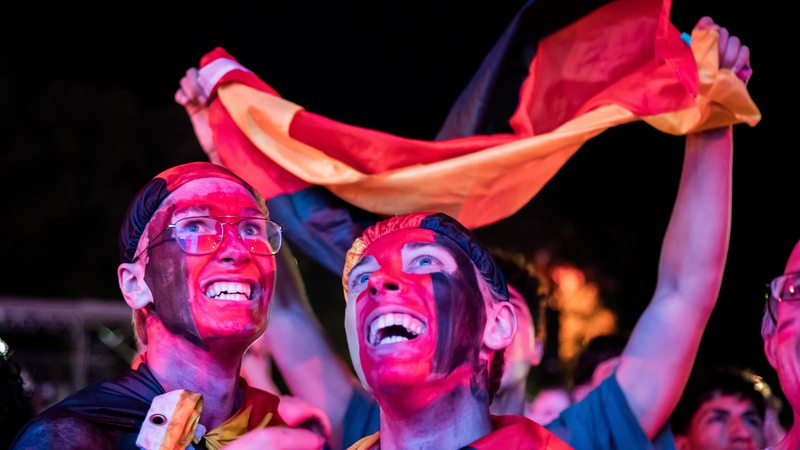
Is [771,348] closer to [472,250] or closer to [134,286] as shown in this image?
[472,250]

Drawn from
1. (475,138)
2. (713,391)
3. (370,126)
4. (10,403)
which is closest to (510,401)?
(713,391)

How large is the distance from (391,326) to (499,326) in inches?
14.0

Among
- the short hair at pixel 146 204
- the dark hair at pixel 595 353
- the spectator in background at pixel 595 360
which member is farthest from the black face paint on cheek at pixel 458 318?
the dark hair at pixel 595 353

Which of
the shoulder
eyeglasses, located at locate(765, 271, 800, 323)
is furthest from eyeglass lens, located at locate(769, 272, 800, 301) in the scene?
the shoulder

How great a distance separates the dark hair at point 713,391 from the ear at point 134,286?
8.40 feet

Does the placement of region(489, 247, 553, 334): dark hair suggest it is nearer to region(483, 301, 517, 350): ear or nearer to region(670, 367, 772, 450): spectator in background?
region(670, 367, 772, 450): spectator in background

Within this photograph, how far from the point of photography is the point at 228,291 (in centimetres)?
371

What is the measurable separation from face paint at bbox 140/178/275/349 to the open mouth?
0.58m

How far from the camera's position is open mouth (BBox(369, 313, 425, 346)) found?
10.7ft

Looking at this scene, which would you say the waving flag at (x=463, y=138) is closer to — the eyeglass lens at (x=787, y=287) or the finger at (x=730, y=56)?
the finger at (x=730, y=56)

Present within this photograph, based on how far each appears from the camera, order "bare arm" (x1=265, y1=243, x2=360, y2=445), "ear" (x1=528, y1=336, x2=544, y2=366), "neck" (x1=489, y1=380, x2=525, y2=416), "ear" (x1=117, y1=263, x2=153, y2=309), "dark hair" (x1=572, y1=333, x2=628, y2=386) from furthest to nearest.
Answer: "dark hair" (x1=572, y1=333, x2=628, y2=386)
"ear" (x1=528, y1=336, x2=544, y2=366)
"neck" (x1=489, y1=380, x2=525, y2=416)
"bare arm" (x1=265, y1=243, x2=360, y2=445)
"ear" (x1=117, y1=263, x2=153, y2=309)

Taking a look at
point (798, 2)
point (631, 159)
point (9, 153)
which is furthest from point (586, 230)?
point (798, 2)

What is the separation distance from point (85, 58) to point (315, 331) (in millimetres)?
16308

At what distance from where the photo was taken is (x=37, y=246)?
18.7m
